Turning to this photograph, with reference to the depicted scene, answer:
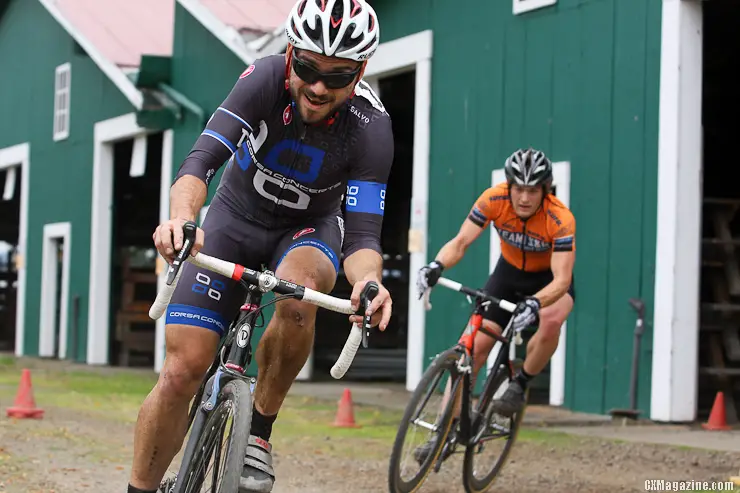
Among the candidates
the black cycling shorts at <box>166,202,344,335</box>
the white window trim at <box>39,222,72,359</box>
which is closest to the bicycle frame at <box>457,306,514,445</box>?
the black cycling shorts at <box>166,202,344,335</box>

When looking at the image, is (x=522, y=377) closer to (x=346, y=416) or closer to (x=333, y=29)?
(x=346, y=416)

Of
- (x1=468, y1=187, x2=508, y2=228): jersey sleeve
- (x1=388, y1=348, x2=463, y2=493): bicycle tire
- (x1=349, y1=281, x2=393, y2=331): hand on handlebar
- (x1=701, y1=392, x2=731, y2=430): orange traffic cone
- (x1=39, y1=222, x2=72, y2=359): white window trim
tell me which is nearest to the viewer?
(x1=349, y1=281, x2=393, y2=331): hand on handlebar

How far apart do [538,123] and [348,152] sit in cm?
865

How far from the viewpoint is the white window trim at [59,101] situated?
2508 cm

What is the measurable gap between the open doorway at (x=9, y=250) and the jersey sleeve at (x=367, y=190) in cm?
2361

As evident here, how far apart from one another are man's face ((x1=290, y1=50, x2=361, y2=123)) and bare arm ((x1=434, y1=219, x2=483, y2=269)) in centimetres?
309

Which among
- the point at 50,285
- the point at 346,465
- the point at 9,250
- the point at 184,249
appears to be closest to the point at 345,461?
the point at 346,465

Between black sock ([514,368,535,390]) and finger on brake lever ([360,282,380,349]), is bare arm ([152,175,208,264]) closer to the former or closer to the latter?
finger on brake lever ([360,282,380,349])

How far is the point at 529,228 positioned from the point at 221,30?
11.6m

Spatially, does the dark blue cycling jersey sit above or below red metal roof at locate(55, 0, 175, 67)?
below

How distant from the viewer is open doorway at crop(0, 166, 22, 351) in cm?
2828

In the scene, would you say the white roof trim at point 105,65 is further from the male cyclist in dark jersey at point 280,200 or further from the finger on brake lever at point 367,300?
the finger on brake lever at point 367,300

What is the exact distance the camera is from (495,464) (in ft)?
26.7

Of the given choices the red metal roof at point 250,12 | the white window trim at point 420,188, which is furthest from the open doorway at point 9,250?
the white window trim at point 420,188
